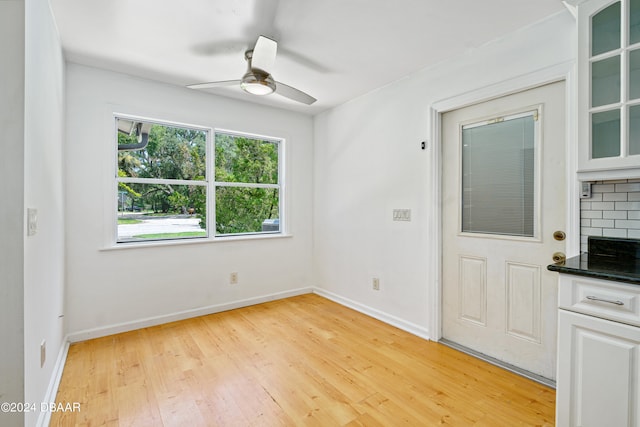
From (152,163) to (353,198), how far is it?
2277 millimetres

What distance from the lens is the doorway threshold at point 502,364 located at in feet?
6.75

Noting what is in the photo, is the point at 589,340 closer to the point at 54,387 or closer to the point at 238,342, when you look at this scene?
the point at 238,342

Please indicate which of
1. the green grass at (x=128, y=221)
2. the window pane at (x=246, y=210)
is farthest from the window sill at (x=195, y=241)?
the green grass at (x=128, y=221)

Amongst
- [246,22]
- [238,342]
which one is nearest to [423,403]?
[238,342]

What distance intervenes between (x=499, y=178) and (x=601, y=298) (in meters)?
1.23

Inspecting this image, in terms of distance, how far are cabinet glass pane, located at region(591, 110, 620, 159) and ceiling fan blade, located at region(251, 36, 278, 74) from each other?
6.57 feet

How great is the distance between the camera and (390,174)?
10.4 feet

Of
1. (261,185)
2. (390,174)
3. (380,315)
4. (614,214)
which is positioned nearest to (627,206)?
(614,214)

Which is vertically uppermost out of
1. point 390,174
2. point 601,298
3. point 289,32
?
point 289,32

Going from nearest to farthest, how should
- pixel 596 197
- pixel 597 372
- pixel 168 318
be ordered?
1. pixel 597 372
2. pixel 596 197
3. pixel 168 318

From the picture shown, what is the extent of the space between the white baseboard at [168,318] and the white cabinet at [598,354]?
3020 mm

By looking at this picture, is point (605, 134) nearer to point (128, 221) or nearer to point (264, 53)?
point (264, 53)

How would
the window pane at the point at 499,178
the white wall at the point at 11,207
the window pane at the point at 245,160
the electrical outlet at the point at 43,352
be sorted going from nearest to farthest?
the white wall at the point at 11,207 → the electrical outlet at the point at 43,352 → the window pane at the point at 499,178 → the window pane at the point at 245,160

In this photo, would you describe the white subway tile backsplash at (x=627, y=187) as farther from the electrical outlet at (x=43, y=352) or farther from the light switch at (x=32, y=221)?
the electrical outlet at (x=43, y=352)
